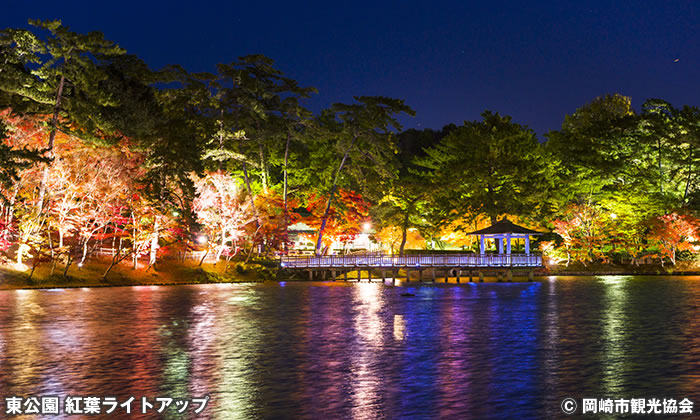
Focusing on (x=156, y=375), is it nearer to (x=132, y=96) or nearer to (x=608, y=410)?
(x=608, y=410)

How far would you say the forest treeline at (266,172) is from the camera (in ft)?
134

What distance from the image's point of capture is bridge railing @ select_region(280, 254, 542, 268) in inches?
2075

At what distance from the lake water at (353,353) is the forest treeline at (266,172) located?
10172 millimetres

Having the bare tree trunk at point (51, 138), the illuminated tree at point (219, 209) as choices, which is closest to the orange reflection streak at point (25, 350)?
the bare tree trunk at point (51, 138)

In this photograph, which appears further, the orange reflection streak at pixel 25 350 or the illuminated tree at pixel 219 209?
the illuminated tree at pixel 219 209

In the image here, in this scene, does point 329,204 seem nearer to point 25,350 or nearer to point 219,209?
A: point 219,209

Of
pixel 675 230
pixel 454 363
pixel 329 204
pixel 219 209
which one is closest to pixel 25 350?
pixel 454 363

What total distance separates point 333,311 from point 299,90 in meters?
28.6

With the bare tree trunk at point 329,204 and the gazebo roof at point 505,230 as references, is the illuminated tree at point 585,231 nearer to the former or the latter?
the gazebo roof at point 505,230

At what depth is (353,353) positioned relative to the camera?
62.5 feet

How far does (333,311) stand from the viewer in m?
30.7

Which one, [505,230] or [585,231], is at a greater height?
[585,231]

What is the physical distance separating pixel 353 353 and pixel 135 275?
31.5 metres

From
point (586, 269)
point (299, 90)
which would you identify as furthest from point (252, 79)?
point (586, 269)
